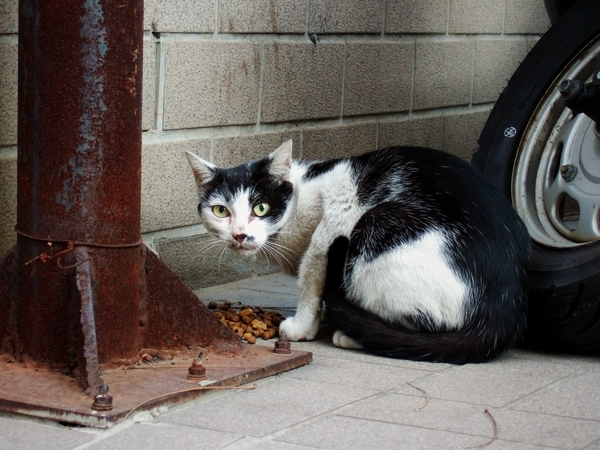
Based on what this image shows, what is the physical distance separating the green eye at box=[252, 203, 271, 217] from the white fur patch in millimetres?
504

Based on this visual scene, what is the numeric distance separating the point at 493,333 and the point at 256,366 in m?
0.86

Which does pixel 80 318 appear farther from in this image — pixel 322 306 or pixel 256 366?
pixel 322 306

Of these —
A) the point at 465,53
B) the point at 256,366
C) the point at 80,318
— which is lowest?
the point at 256,366

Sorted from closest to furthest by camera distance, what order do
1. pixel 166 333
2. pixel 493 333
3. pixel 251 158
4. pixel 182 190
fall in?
pixel 166 333, pixel 493 333, pixel 182 190, pixel 251 158

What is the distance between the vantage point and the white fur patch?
3348 mm

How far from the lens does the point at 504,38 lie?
21.3ft

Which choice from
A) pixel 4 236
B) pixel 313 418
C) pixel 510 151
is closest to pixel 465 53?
pixel 510 151

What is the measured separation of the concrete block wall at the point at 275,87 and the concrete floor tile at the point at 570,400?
6.42 ft

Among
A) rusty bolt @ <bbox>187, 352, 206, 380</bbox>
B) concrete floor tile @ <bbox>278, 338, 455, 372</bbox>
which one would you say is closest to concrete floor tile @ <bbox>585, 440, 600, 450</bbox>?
concrete floor tile @ <bbox>278, 338, 455, 372</bbox>

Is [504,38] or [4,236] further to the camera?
[504,38]

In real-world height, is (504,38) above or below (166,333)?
above

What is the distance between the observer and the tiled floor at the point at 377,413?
2.43m

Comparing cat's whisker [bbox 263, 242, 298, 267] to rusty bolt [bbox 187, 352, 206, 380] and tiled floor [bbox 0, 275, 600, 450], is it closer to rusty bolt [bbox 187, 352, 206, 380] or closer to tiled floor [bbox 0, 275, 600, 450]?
tiled floor [bbox 0, 275, 600, 450]

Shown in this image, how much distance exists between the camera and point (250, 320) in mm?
3748
